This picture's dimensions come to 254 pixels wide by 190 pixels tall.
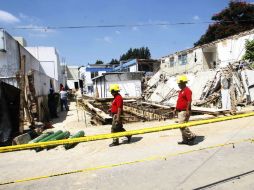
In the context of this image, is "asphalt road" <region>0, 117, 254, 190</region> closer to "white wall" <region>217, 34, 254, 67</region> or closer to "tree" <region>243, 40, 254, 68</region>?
"tree" <region>243, 40, 254, 68</region>

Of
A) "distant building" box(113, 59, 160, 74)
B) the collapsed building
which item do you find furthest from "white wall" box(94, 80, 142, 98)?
"distant building" box(113, 59, 160, 74)

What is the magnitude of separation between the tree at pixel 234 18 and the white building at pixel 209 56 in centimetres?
923

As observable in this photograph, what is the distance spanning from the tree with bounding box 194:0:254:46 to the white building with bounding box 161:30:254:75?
923 cm

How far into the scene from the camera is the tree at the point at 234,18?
3706 centimetres

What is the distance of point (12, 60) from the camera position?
16703mm

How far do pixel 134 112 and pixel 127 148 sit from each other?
10419 mm

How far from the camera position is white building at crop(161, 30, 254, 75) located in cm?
2316

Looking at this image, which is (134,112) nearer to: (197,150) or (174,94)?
(174,94)

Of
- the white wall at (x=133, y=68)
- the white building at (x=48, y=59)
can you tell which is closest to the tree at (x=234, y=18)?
the white wall at (x=133, y=68)

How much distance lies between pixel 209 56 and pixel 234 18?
43.4 ft

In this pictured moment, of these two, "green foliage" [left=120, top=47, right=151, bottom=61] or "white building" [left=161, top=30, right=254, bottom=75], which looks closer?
"white building" [left=161, top=30, right=254, bottom=75]

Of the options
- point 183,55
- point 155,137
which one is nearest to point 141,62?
point 183,55

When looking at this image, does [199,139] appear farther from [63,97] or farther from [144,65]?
[144,65]

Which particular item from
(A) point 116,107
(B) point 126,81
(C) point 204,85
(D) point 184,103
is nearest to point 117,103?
(A) point 116,107
